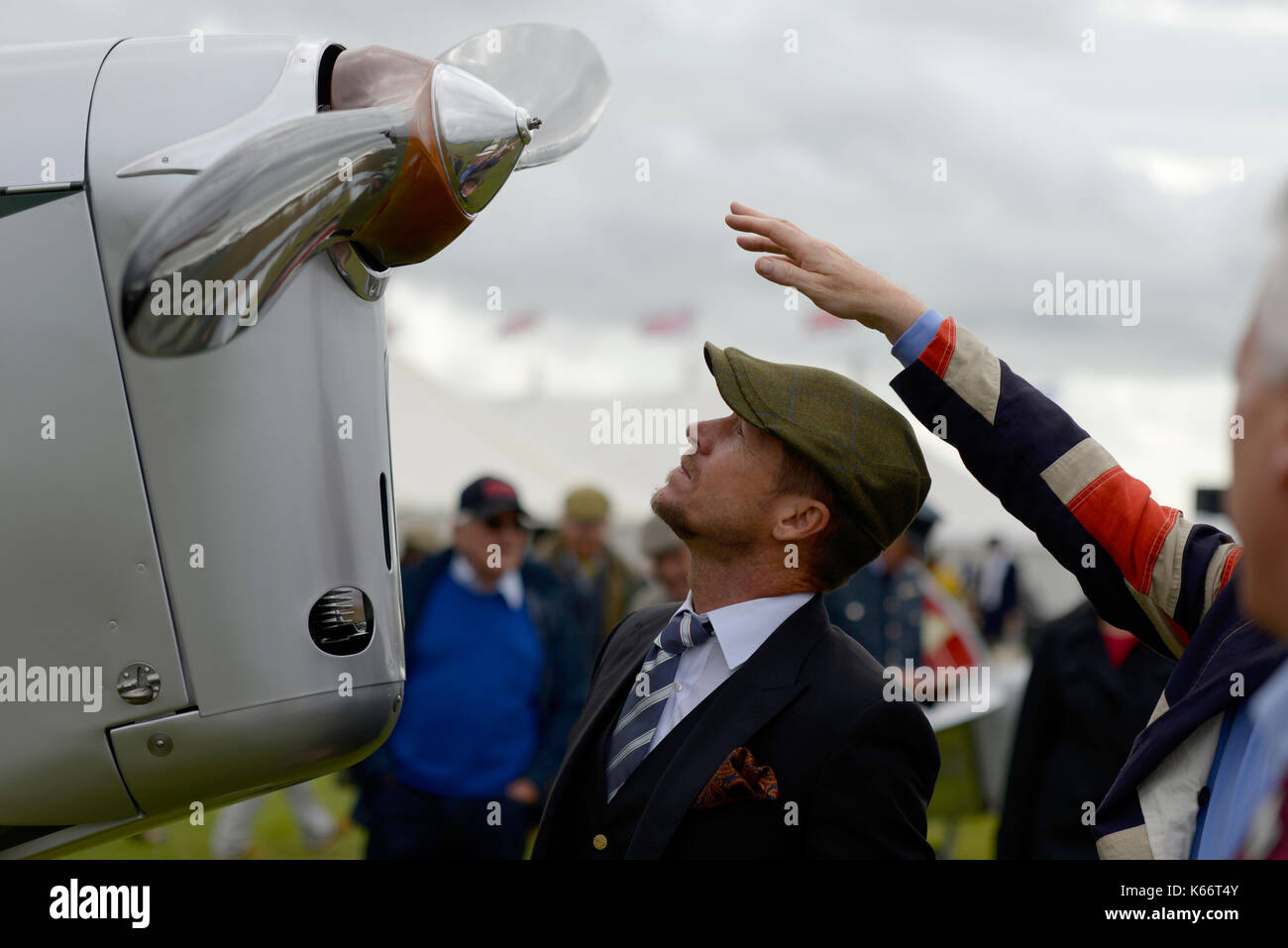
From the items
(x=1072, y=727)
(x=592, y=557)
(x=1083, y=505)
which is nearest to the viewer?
(x=1083, y=505)

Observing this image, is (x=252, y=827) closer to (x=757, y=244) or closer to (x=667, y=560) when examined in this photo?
(x=667, y=560)

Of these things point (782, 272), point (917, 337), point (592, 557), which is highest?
point (782, 272)

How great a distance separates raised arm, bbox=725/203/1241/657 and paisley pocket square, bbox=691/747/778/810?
63cm

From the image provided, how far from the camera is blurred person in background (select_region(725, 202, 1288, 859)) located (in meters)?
1.84

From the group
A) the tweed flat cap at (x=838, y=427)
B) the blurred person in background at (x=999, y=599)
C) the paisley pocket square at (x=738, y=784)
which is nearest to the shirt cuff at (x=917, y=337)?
the tweed flat cap at (x=838, y=427)

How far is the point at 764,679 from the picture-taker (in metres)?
2.38

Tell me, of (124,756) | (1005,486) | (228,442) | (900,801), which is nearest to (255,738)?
(124,756)

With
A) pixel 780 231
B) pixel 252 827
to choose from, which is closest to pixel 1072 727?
pixel 780 231

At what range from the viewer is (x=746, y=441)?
103 inches

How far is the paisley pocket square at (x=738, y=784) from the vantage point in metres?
2.22

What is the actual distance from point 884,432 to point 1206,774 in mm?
912

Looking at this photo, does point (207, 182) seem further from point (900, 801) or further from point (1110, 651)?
point (1110, 651)

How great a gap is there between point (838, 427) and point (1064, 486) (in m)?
0.54

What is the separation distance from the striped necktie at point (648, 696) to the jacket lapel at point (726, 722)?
105 millimetres
